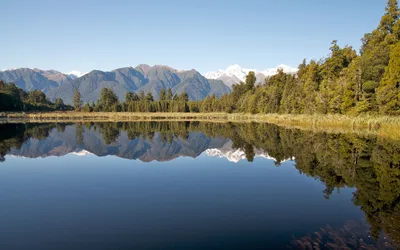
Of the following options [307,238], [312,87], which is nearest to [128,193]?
[307,238]

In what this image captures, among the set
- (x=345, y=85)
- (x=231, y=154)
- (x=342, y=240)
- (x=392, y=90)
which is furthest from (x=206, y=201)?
(x=345, y=85)

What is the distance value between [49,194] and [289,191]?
11.8m

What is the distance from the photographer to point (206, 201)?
12742 mm

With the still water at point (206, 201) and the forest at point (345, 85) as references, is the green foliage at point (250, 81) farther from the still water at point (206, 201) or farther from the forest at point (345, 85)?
the still water at point (206, 201)

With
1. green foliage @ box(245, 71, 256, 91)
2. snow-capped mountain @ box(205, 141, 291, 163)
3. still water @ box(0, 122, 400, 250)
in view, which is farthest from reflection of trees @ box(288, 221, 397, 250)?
green foliage @ box(245, 71, 256, 91)

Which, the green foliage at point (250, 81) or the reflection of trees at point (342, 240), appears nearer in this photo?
the reflection of trees at point (342, 240)

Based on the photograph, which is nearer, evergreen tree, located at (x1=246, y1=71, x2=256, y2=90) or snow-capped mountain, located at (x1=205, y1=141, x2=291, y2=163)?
snow-capped mountain, located at (x1=205, y1=141, x2=291, y2=163)

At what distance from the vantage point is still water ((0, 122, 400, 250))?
29.0 ft

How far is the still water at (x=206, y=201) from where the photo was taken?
8.84 metres

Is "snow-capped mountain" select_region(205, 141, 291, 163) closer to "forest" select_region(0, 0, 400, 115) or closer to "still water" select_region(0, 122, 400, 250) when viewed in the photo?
"still water" select_region(0, 122, 400, 250)

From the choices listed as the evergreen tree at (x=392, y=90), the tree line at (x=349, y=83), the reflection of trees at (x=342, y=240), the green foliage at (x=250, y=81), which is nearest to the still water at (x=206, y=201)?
the reflection of trees at (x=342, y=240)

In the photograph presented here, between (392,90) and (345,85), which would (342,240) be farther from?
(345,85)

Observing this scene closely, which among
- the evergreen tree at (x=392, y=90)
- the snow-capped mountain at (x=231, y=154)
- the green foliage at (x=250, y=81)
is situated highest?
the green foliage at (x=250, y=81)

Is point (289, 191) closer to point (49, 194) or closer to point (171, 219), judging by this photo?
point (171, 219)
